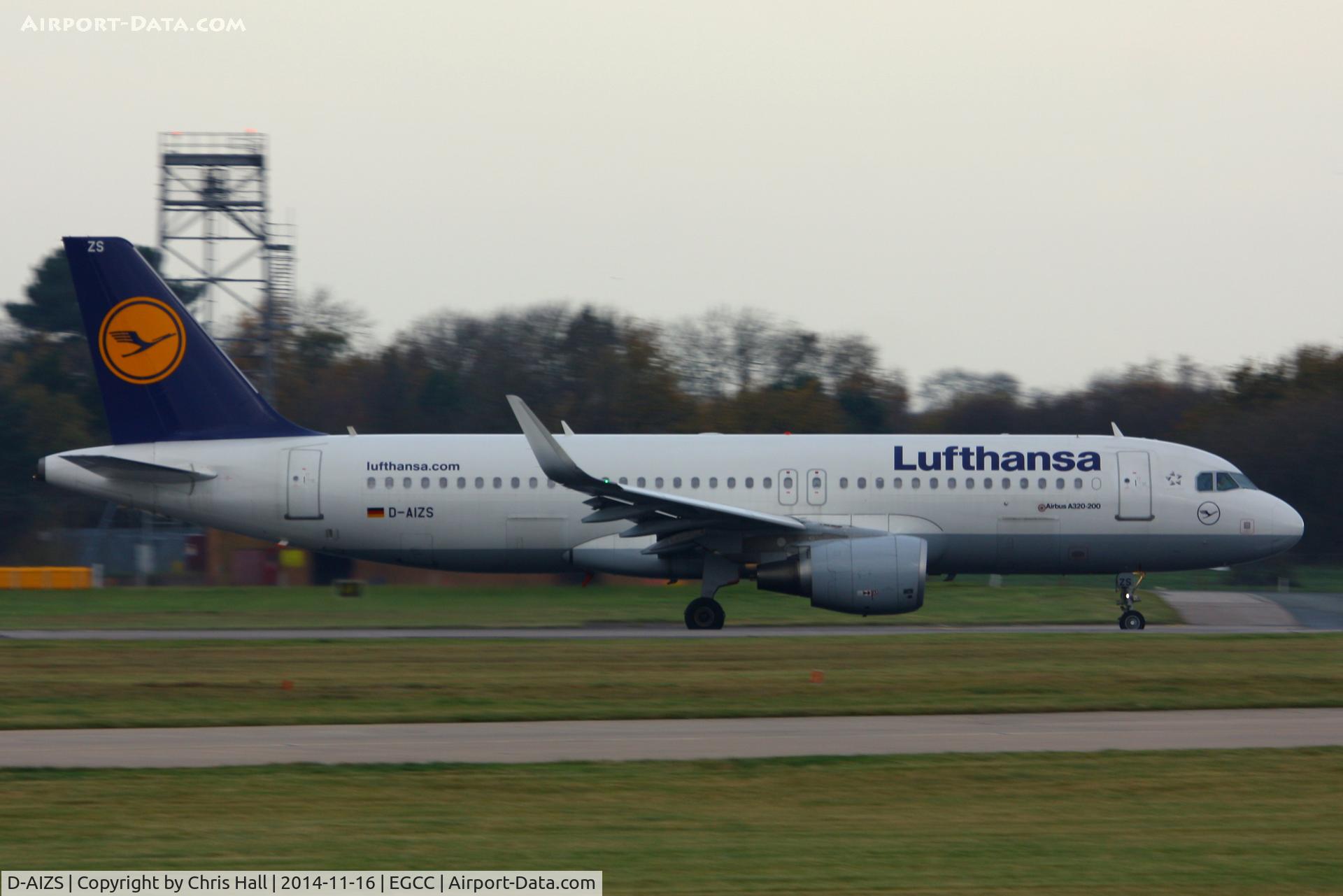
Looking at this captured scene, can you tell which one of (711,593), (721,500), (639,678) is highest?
(721,500)

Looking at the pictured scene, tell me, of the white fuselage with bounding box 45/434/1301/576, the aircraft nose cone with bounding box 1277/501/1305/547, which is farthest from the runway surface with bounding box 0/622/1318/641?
the aircraft nose cone with bounding box 1277/501/1305/547

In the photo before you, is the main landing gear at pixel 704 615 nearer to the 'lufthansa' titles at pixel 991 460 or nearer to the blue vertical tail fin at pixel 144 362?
the 'lufthansa' titles at pixel 991 460

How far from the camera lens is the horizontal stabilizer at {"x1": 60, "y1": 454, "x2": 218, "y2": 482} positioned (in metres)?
25.5

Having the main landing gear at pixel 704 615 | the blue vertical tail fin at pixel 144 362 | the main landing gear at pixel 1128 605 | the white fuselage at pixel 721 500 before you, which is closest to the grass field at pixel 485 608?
the white fuselage at pixel 721 500

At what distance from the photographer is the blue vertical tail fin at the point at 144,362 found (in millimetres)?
26484

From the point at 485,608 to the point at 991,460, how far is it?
948cm

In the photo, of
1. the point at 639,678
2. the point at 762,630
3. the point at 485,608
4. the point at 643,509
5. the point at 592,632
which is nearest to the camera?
the point at 639,678

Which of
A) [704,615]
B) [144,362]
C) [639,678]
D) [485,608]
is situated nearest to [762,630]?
[704,615]

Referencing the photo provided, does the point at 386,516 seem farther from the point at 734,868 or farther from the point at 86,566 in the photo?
the point at 734,868

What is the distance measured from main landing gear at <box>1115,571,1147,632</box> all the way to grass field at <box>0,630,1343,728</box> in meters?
2.30

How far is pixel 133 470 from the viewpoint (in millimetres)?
25672

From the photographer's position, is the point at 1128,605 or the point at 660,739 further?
the point at 1128,605

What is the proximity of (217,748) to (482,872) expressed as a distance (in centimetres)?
534

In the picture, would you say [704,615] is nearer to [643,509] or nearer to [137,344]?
[643,509]
